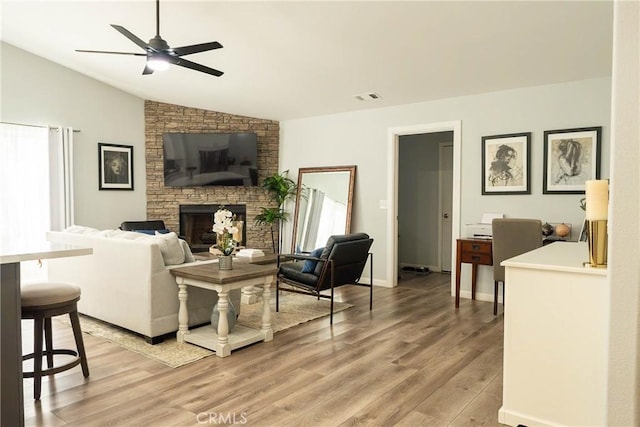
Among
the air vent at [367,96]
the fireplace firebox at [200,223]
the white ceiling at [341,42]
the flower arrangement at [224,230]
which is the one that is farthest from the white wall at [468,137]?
the flower arrangement at [224,230]

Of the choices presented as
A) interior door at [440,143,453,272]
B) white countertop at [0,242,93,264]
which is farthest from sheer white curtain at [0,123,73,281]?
interior door at [440,143,453,272]

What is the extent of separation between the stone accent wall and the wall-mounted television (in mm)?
151

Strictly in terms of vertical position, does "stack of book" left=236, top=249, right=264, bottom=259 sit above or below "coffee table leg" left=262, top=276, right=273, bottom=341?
above

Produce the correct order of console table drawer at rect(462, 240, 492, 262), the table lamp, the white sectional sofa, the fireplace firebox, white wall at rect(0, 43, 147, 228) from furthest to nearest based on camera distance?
the fireplace firebox → white wall at rect(0, 43, 147, 228) → console table drawer at rect(462, 240, 492, 262) → the white sectional sofa → the table lamp

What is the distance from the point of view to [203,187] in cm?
699

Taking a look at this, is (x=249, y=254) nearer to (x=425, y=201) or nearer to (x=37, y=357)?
(x=37, y=357)

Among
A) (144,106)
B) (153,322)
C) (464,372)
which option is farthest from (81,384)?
(144,106)

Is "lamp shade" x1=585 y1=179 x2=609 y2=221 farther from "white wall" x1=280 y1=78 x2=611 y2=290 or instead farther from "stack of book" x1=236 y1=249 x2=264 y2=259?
"stack of book" x1=236 y1=249 x2=264 y2=259

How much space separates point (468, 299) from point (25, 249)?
15.2 ft

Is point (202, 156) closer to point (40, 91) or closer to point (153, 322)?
point (40, 91)

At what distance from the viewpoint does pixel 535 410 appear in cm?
229

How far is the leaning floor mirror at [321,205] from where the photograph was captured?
20.8 ft

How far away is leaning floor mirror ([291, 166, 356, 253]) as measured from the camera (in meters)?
6.33

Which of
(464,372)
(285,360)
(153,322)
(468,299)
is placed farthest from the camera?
(468,299)
